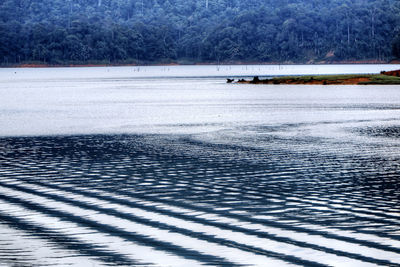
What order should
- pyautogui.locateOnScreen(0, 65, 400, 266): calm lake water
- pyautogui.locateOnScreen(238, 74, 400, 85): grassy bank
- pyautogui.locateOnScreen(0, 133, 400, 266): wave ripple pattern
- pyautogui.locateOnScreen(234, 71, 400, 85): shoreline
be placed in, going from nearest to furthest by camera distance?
pyautogui.locateOnScreen(0, 133, 400, 266): wave ripple pattern < pyautogui.locateOnScreen(0, 65, 400, 266): calm lake water < pyautogui.locateOnScreen(234, 71, 400, 85): shoreline < pyautogui.locateOnScreen(238, 74, 400, 85): grassy bank

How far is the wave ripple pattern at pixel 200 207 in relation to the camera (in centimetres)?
1173

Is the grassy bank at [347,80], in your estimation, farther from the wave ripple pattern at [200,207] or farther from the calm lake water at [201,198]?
the wave ripple pattern at [200,207]

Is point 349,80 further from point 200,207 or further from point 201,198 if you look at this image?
point 200,207

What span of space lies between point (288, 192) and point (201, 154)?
8.69 metres

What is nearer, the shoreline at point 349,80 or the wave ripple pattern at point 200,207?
the wave ripple pattern at point 200,207

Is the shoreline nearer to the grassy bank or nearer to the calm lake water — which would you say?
the grassy bank

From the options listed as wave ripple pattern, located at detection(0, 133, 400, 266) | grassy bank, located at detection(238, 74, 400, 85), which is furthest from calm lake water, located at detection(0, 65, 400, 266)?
grassy bank, located at detection(238, 74, 400, 85)

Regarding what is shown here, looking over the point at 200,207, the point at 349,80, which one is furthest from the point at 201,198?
the point at 349,80

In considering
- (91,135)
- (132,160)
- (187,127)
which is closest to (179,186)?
(132,160)

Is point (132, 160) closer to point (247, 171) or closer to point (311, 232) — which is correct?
point (247, 171)

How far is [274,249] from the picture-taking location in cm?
1193

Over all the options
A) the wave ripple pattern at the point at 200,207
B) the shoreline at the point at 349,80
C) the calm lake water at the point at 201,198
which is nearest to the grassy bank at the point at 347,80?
the shoreline at the point at 349,80

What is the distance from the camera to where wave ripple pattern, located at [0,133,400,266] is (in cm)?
1173

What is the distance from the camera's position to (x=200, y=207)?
15.7 m
